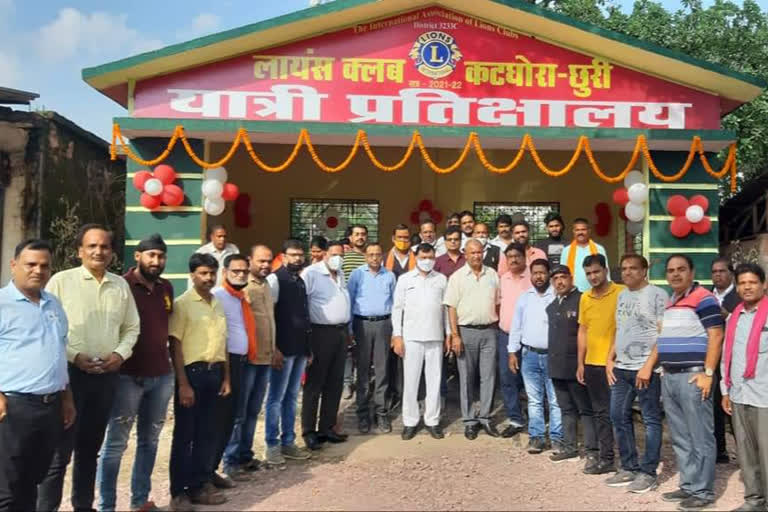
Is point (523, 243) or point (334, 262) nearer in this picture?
point (334, 262)

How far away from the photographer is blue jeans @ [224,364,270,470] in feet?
16.1

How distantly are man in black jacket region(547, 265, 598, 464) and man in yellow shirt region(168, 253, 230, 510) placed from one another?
100 inches

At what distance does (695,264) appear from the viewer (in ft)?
25.5

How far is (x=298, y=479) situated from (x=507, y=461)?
5.46 feet

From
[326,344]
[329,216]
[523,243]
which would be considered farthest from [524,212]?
[326,344]

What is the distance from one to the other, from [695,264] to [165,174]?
595 centimetres

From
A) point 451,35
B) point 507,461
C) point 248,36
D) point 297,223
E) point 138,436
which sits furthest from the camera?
point 297,223

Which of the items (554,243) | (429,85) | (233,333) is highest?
(429,85)

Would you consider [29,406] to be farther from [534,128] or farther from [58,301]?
[534,128]

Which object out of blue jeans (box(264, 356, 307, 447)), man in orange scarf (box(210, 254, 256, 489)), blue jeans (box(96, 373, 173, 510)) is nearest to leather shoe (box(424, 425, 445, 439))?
blue jeans (box(264, 356, 307, 447))

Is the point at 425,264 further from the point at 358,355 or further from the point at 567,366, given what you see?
the point at 567,366

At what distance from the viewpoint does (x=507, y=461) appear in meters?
5.44

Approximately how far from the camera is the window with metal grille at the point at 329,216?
11750 millimetres

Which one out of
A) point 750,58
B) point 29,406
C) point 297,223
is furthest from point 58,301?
point 750,58
